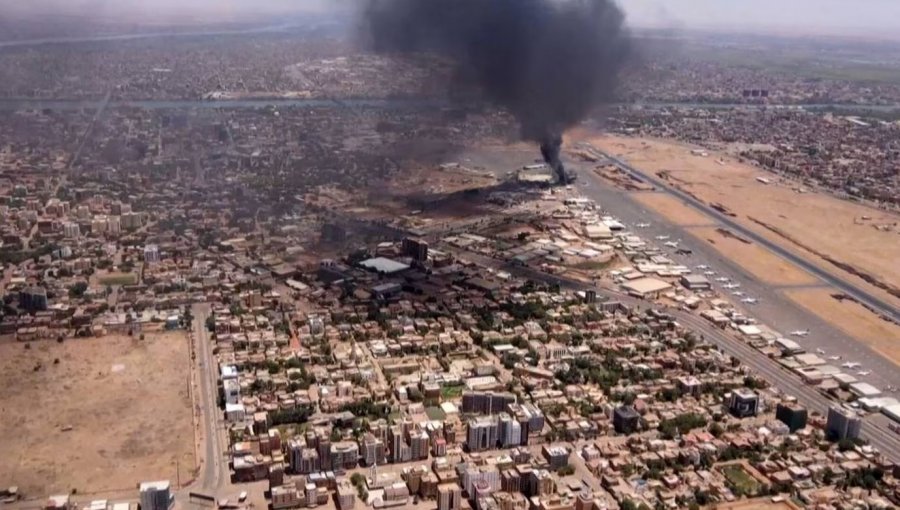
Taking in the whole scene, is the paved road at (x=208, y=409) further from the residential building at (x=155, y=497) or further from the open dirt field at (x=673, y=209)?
the open dirt field at (x=673, y=209)

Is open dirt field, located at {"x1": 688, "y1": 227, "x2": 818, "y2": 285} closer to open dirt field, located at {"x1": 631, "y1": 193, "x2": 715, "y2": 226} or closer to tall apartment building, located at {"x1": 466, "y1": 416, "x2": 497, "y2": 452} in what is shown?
open dirt field, located at {"x1": 631, "y1": 193, "x2": 715, "y2": 226}

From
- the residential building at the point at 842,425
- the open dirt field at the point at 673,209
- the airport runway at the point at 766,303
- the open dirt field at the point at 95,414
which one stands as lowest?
the open dirt field at the point at 673,209

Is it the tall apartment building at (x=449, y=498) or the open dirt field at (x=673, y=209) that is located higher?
the tall apartment building at (x=449, y=498)

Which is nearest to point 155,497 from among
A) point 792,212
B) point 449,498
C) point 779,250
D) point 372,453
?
point 372,453

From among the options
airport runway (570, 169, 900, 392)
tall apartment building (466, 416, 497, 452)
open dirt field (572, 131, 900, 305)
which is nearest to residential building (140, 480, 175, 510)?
tall apartment building (466, 416, 497, 452)

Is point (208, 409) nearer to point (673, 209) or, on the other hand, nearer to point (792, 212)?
point (673, 209)

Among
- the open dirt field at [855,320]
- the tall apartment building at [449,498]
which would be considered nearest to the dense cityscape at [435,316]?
the tall apartment building at [449,498]

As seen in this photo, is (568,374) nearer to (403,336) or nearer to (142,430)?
(403,336)
